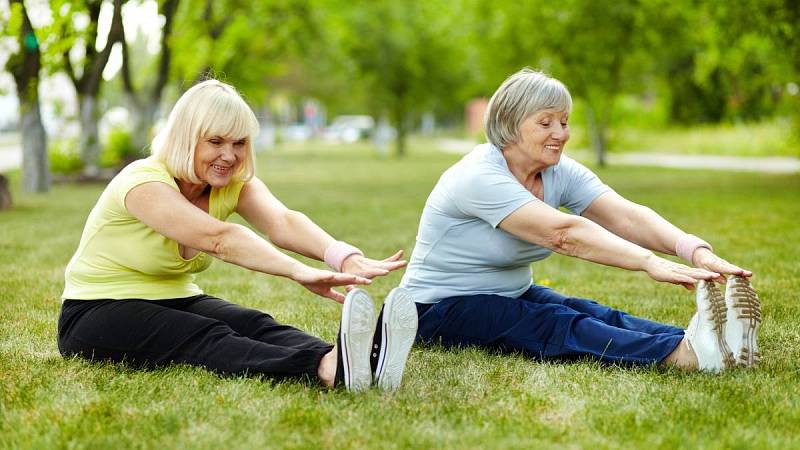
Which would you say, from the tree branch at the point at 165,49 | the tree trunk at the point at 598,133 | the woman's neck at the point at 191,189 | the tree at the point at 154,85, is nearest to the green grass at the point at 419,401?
the woman's neck at the point at 191,189

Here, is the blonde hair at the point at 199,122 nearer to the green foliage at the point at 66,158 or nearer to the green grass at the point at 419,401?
the green grass at the point at 419,401

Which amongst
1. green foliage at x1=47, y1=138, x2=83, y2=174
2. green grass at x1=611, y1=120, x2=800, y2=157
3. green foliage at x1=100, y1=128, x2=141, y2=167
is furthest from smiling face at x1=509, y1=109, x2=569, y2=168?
green foliage at x1=100, y1=128, x2=141, y2=167

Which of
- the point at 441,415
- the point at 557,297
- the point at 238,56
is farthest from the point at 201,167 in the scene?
the point at 238,56

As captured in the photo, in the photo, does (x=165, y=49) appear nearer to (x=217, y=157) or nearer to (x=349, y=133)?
(x=217, y=157)

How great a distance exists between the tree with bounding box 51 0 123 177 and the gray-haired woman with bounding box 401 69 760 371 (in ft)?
39.1

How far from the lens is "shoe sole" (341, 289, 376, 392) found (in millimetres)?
3525

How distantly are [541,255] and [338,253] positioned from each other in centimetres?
108

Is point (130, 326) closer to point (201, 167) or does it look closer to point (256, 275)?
point (201, 167)

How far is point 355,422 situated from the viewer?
328cm

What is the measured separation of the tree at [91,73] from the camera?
53.9ft

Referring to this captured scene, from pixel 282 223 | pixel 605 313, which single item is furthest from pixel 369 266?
pixel 605 313

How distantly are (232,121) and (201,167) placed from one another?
0.23m

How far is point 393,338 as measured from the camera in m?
3.63

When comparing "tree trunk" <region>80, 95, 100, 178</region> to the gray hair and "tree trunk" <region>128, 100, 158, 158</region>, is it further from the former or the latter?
the gray hair
